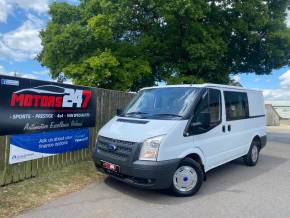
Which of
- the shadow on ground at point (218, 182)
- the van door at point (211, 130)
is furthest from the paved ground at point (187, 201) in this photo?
the van door at point (211, 130)

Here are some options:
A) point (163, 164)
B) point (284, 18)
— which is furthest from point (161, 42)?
point (163, 164)

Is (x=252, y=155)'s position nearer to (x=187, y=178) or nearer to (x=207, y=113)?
(x=207, y=113)

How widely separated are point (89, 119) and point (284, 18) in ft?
54.4

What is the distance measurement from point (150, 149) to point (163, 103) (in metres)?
1.44

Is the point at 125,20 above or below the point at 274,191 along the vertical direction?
above

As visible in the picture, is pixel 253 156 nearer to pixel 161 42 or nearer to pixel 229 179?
pixel 229 179

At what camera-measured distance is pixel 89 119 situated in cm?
843

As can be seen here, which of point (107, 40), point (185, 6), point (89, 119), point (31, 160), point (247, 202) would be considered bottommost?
point (247, 202)

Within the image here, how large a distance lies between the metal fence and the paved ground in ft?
4.62

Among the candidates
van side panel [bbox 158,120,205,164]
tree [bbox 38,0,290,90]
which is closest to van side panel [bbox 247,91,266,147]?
van side panel [bbox 158,120,205,164]

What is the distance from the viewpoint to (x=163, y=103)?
258 inches

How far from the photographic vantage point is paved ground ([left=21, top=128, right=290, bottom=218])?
5.00 meters

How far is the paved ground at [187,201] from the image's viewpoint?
16.4 ft

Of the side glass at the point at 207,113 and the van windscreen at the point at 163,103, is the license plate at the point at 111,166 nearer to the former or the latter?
the van windscreen at the point at 163,103
